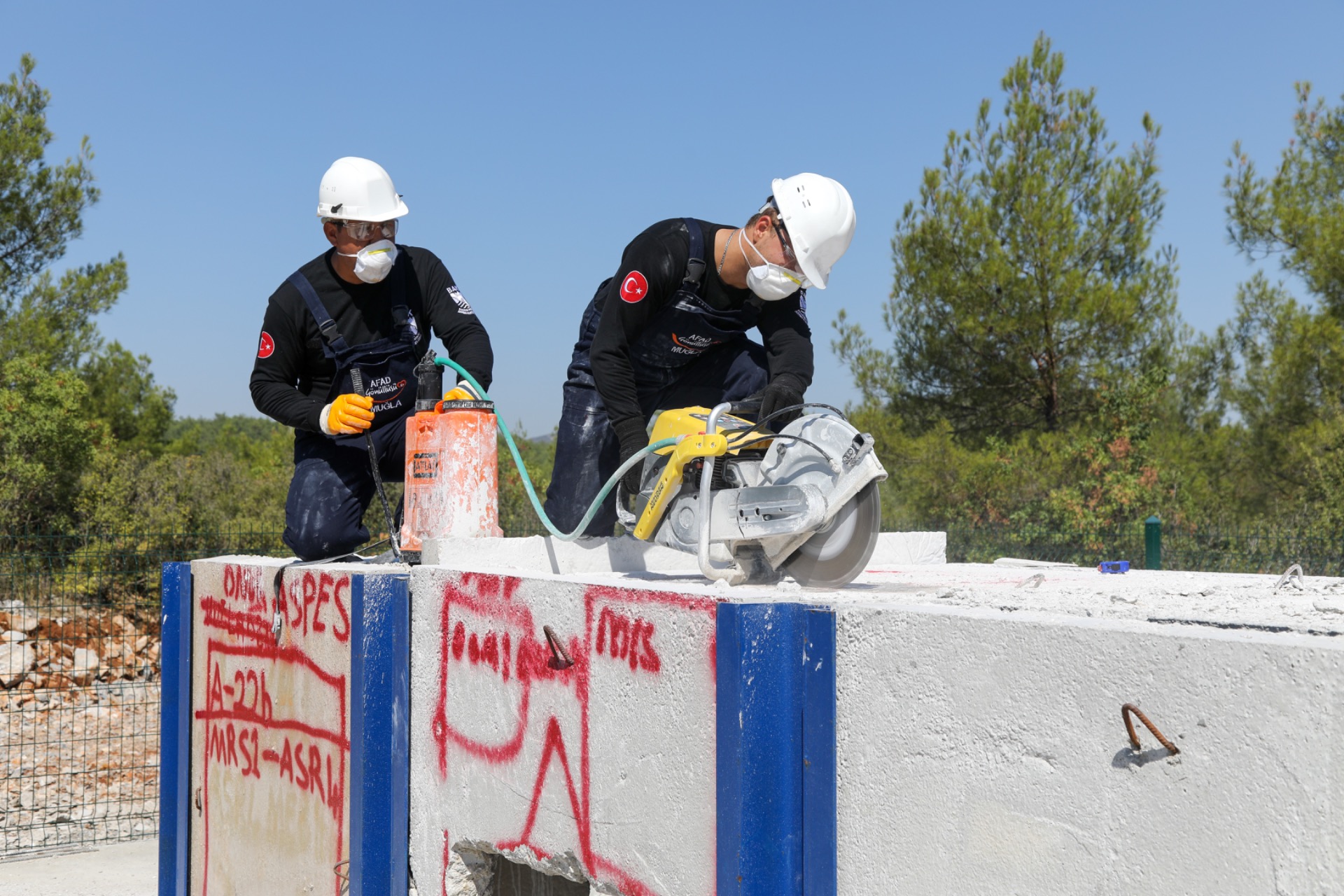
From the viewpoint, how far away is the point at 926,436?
632 inches

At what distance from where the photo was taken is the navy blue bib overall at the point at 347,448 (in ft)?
15.6

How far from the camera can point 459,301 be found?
16.7 feet

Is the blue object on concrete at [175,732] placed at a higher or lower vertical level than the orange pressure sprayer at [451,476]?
lower

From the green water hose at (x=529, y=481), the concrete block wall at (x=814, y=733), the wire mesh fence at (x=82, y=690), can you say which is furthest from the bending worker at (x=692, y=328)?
the wire mesh fence at (x=82, y=690)

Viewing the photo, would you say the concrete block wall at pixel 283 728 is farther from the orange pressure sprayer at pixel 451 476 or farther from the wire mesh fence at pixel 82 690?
the wire mesh fence at pixel 82 690

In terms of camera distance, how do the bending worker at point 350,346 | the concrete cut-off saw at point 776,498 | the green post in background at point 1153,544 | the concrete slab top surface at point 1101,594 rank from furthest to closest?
the green post in background at point 1153,544, the bending worker at point 350,346, the concrete cut-off saw at point 776,498, the concrete slab top surface at point 1101,594

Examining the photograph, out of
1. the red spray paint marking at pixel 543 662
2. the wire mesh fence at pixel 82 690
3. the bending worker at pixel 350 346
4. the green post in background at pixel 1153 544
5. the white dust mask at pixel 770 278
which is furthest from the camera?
the wire mesh fence at pixel 82 690

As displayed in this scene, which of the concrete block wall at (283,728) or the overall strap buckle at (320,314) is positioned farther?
the overall strap buckle at (320,314)

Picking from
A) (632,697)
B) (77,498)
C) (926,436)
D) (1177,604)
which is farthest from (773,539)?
(77,498)

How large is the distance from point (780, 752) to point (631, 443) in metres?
1.88

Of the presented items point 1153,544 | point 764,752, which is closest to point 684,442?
point 764,752

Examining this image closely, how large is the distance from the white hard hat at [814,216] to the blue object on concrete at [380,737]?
5.89 feet

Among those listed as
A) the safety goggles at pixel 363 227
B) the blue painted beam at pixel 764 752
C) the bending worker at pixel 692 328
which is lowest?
the blue painted beam at pixel 764 752

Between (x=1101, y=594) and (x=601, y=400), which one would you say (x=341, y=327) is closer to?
(x=601, y=400)
